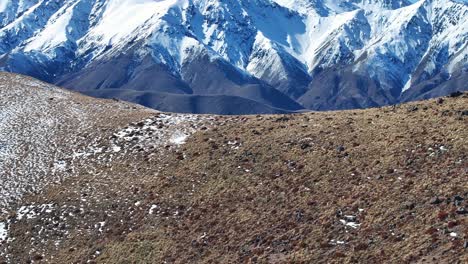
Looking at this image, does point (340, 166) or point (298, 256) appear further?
point (340, 166)

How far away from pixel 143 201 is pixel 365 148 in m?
15.0

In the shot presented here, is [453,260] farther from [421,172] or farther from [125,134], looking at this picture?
[125,134]

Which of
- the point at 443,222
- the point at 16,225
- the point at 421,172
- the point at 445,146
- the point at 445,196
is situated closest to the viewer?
the point at 443,222

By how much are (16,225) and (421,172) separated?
25.6 m

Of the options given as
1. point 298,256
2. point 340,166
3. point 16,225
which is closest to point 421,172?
point 340,166

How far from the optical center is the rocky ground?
33781mm

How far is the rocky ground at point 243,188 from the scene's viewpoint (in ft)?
111

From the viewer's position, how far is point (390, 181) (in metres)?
37.9

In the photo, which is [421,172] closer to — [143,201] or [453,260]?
[453,260]

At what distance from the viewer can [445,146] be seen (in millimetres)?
40281

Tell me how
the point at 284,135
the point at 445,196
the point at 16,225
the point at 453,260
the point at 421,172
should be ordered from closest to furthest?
the point at 453,260 < the point at 445,196 < the point at 421,172 < the point at 16,225 < the point at 284,135

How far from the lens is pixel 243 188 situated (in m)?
42.4

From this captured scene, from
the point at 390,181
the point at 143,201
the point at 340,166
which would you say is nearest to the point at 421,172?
the point at 390,181

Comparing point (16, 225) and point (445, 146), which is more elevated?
point (445, 146)
